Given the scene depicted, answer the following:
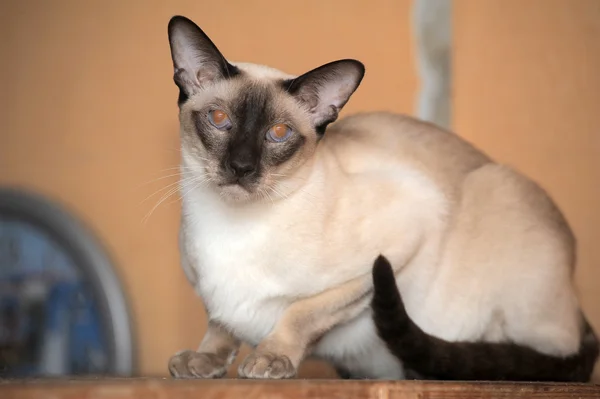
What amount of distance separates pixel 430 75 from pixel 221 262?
1.20m

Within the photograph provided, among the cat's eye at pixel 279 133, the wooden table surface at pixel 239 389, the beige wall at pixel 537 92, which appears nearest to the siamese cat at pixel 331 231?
the cat's eye at pixel 279 133

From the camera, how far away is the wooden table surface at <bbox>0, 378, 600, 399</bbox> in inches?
39.0

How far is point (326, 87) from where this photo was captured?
1.66 metres

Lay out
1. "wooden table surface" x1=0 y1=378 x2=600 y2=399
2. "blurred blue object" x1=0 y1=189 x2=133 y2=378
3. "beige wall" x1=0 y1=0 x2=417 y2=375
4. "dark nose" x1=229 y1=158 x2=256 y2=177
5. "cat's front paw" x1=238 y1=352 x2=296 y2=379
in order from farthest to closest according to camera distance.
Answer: "beige wall" x1=0 y1=0 x2=417 y2=375 < "blurred blue object" x1=0 y1=189 x2=133 y2=378 < "dark nose" x1=229 y1=158 x2=256 y2=177 < "cat's front paw" x1=238 y1=352 x2=296 y2=379 < "wooden table surface" x1=0 y1=378 x2=600 y2=399

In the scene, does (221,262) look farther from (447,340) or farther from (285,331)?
(447,340)

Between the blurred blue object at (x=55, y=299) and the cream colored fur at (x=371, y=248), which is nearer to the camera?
the cream colored fur at (x=371, y=248)

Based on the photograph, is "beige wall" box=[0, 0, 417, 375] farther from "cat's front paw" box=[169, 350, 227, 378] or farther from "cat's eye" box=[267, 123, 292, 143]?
"cat's eye" box=[267, 123, 292, 143]

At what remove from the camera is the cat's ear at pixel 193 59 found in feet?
5.26

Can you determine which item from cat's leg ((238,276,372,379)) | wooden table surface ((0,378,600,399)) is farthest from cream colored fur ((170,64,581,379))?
wooden table surface ((0,378,600,399))

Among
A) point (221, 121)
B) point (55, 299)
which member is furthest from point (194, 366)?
point (55, 299)

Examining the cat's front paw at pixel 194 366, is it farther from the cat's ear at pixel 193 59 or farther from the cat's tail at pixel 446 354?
the cat's ear at pixel 193 59

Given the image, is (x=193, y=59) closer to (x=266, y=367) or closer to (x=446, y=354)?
(x=266, y=367)

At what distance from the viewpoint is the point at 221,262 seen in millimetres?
1628

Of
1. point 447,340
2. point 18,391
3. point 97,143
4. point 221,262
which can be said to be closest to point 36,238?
point 97,143
